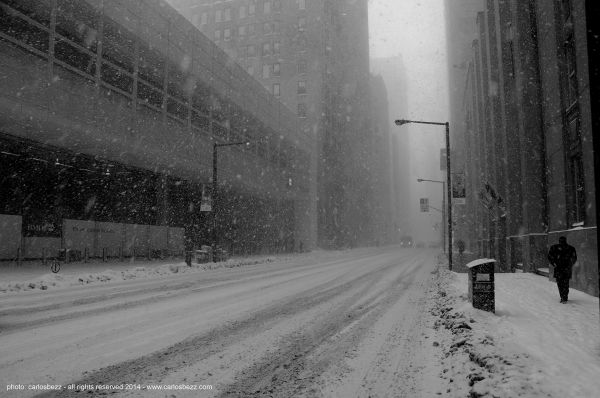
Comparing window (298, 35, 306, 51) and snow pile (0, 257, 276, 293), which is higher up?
window (298, 35, 306, 51)

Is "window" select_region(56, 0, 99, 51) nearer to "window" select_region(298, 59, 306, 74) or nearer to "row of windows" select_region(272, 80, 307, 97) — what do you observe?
"row of windows" select_region(272, 80, 307, 97)

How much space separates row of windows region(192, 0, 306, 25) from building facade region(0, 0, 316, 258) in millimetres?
37029

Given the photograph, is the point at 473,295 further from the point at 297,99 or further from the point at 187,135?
the point at 297,99

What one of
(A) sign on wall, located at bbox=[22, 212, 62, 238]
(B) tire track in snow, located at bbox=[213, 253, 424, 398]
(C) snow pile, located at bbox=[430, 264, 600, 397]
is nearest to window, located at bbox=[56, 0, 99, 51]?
(A) sign on wall, located at bbox=[22, 212, 62, 238]

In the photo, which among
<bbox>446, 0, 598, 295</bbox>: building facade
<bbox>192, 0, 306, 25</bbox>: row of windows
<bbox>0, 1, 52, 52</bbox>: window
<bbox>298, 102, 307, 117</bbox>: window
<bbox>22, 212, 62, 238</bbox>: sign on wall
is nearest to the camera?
<bbox>446, 0, 598, 295</bbox>: building facade

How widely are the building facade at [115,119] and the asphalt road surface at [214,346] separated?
41.9 ft

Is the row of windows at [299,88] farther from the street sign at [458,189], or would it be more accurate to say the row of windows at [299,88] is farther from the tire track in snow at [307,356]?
the tire track in snow at [307,356]

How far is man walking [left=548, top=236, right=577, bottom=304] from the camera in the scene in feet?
34.0

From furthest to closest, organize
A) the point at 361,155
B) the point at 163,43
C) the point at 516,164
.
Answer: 1. the point at 361,155
2. the point at 163,43
3. the point at 516,164

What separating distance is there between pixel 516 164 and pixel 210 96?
1007 inches

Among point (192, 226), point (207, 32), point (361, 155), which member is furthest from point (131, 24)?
point (361, 155)

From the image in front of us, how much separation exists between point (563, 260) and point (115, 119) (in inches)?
923

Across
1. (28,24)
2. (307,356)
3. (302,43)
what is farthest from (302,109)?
(307,356)

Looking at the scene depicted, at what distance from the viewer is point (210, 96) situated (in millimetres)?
38406
